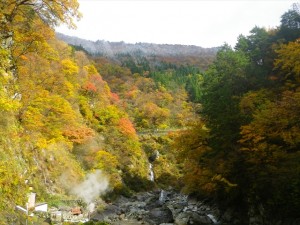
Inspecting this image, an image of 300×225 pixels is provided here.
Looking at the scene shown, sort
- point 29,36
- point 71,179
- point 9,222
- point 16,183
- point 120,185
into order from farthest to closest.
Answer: point 120,185 → point 71,179 → point 29,36 → point 16,183 → point 9,222

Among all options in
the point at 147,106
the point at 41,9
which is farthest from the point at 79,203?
the point at 147,106

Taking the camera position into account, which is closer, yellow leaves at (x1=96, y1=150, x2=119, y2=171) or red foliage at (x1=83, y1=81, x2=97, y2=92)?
yellow leaves at (x1=96, y1=150, x2=119, y2=171)

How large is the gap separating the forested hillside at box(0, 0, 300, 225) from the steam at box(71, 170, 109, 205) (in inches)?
18.6

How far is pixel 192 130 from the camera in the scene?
26.1 metres

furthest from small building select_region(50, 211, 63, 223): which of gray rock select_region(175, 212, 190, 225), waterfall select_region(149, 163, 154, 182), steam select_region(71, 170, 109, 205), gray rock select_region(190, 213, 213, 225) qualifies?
waterfall select_region(149, 163, 154, 182)

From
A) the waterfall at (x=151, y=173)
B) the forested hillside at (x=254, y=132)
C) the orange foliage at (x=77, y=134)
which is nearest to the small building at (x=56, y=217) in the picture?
the forested hillside at (x=254, y=132)

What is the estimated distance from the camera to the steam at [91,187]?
3075cm

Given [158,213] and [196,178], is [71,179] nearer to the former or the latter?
[158,213]

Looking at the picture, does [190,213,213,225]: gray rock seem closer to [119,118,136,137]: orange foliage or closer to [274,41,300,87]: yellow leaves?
[274,41,300,87]: yellow leaves

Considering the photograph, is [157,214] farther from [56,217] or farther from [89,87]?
[89,87]

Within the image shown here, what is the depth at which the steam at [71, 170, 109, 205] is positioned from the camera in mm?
30750

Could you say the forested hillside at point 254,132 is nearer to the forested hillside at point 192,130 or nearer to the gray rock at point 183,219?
the forested hillside at point 192,130

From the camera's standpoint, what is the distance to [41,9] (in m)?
13.1

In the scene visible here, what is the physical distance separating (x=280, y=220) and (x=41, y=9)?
15331 mm
